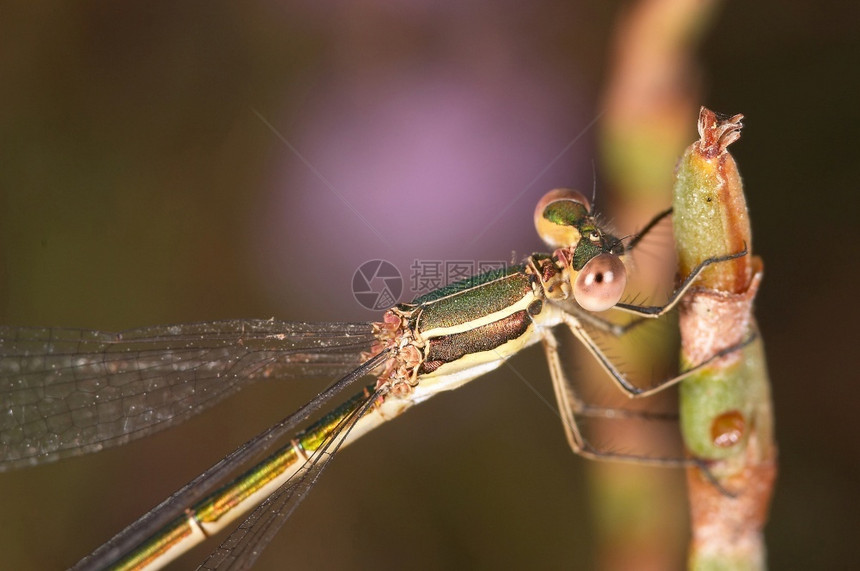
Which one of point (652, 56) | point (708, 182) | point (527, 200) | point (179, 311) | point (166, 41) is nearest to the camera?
point (708, 182)

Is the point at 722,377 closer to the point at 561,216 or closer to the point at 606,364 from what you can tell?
the point at 606,364

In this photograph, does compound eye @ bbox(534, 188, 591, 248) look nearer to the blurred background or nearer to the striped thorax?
the striped thorax

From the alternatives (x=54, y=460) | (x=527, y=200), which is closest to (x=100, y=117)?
(x=54, y=460)

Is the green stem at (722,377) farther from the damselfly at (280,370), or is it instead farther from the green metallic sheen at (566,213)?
the green metallic sheen at (566,213)

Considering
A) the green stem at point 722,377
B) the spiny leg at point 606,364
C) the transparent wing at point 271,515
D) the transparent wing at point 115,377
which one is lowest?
the green stem at point 722,377

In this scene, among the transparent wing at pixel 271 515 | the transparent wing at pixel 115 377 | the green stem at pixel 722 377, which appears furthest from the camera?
the transparent wing at pixel 115 377

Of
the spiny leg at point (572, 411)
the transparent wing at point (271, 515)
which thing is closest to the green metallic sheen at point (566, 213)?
the spiny leg at point (572, 411)

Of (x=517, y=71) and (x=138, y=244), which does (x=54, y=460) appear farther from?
(x=517, y=71)
